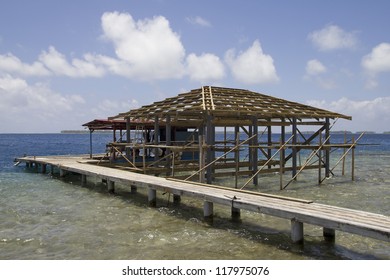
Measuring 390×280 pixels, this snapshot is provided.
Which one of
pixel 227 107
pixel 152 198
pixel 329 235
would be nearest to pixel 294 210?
pixel 329 235

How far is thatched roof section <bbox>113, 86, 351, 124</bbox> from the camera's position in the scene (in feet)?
55.2

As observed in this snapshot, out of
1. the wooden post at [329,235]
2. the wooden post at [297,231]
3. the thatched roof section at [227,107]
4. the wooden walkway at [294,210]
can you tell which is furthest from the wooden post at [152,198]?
the wooden post at [329,235]

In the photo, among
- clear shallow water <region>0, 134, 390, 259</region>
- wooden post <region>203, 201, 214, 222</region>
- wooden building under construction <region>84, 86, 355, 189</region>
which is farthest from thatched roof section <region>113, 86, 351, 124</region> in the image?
wooden post <region>203, 201, 214, 222</region>

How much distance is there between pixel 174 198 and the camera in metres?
14.2

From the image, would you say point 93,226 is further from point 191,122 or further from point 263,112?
point 191,122

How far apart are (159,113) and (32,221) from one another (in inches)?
343

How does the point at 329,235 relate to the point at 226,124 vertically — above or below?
below

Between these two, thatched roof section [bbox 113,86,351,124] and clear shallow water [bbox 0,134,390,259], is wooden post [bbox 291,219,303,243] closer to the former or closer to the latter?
clear shallow water [bbox 0,134,390,259]

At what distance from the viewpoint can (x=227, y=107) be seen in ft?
55.5

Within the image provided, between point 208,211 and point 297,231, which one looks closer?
point 297,231

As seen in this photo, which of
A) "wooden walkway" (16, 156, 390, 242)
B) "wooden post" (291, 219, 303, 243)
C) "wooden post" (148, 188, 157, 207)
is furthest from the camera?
"wooden post" (148, 188, 157, 207)

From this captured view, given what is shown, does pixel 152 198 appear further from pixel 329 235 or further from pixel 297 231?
pixel 329 235

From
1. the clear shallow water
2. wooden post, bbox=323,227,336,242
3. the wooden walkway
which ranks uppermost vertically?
the wooden walkway
